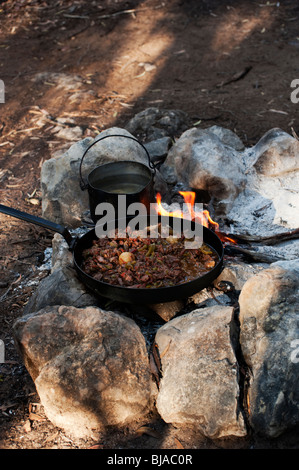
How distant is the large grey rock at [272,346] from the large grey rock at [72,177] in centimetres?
247

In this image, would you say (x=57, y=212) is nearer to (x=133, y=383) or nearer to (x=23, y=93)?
(x=133, y=383)

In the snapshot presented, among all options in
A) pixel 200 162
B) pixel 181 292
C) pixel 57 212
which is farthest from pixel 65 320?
pixel 200 162

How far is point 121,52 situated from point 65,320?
7.49 meters

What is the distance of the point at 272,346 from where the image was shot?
2.92 metres

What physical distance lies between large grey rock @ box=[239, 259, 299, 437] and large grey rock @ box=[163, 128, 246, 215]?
6.17ft

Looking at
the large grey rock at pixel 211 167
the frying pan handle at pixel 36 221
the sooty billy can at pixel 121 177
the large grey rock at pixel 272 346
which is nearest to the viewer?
the large grey rock at pixel 272 346

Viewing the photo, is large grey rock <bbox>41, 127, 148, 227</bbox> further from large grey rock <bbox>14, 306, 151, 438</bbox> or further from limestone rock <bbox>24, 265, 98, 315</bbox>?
large grey rock <bbox>14, 306, 151, 438</bbox>

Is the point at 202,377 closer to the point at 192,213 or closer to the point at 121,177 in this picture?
the point at 192,213

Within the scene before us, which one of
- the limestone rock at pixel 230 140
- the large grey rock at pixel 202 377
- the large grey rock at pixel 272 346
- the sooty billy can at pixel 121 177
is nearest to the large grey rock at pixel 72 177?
the sooty billy can at pixel 121 177

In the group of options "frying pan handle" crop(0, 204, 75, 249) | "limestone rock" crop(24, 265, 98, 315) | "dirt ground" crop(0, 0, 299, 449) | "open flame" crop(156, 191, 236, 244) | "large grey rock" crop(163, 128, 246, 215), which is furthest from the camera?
"large grey rock" crop(163, 128, 246, 215)

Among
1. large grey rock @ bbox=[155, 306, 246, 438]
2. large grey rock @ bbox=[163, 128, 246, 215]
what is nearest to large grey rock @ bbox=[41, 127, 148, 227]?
large grey rock @ bbox=[163, 128, 246, 215]

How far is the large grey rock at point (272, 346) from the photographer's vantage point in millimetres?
2746

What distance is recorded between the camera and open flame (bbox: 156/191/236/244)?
4.40 metres

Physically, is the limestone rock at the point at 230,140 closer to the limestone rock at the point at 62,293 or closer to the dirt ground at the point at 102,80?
the dirt ground at the point at 102,80
